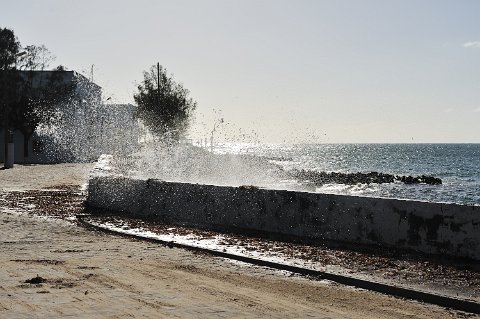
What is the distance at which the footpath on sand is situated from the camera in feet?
22.8

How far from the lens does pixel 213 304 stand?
731cm

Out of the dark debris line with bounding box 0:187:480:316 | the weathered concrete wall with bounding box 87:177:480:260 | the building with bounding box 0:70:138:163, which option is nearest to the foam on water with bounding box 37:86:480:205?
the building with bounding box 0:70:138:163

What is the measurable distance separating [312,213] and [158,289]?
17.6 feet

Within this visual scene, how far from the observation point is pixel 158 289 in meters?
8.12

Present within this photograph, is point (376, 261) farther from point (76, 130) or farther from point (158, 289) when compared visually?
point (76, 130)

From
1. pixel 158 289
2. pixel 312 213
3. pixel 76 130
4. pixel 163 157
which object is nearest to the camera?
pixel 158 289

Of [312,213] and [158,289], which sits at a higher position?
[312,213]

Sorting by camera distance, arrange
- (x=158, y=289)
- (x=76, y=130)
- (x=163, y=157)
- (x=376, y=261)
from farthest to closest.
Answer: (x=76, y=130) < (x=163, y=157) < (x=376, y=261) < (x=158, y=289)

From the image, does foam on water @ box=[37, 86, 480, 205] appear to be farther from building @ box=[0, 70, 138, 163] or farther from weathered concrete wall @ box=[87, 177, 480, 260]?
weathered concrete wall @ box=[87, 177, 480, 260]

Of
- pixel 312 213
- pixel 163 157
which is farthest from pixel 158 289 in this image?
pixel 163 157

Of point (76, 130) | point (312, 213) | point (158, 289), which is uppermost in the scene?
point (76, 130)

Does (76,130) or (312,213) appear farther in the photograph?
(76,130)

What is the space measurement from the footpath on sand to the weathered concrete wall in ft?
8.35

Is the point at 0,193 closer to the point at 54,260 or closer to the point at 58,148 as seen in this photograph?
the point at 54,260
